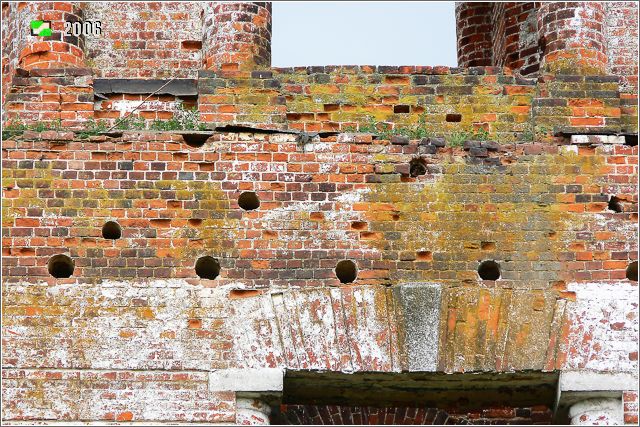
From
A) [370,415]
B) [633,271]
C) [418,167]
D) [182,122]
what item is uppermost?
[182,122]

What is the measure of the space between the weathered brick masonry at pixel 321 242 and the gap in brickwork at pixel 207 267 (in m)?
0.02

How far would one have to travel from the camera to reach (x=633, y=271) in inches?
432

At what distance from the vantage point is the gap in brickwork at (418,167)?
36.6 feet

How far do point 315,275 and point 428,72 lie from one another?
5.32 ft

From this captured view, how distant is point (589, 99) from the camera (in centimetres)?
1137

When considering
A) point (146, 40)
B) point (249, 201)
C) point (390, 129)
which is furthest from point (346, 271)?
point (146, 40)

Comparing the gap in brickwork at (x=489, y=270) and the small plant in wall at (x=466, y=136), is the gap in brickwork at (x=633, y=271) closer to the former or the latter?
the gap in brickwork at (x=489, y=270)

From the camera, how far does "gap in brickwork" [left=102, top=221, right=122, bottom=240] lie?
35.8 ft

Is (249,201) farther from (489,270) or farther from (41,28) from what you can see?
(41,28)

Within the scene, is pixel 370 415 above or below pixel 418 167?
below

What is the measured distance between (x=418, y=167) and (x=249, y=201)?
110 centimetres

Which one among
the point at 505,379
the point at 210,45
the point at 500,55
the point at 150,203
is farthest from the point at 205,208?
the point at 500,55

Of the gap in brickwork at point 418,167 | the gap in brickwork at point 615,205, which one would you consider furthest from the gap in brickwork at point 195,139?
the gap in brickwork at point 615,205

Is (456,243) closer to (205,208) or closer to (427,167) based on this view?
(427,167)
